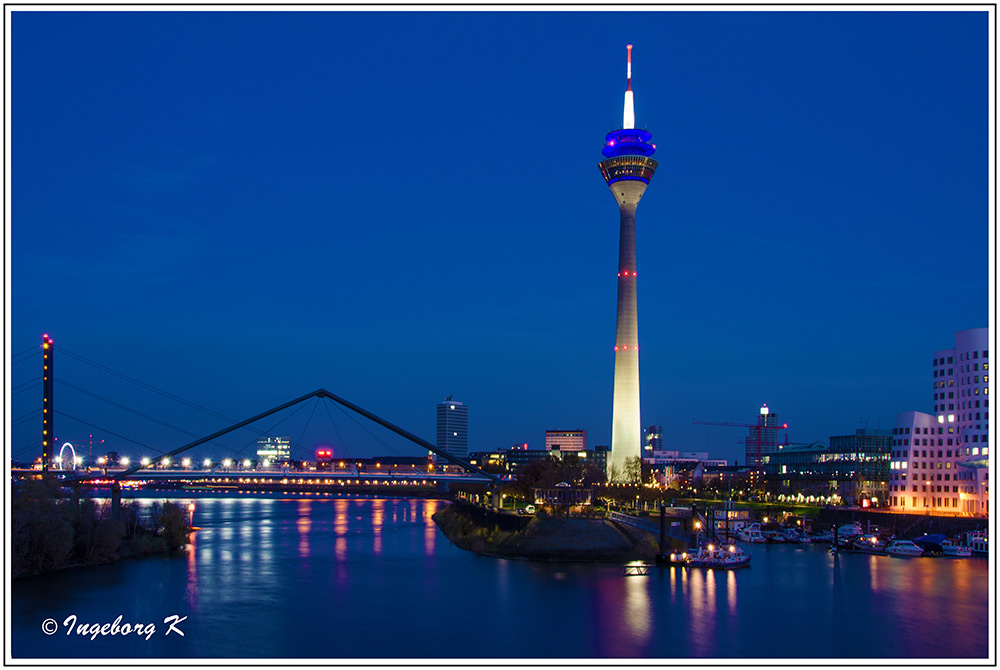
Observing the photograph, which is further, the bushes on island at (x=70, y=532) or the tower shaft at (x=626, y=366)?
the tower shaft at (x=626, y=366)

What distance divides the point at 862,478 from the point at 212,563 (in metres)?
60.5

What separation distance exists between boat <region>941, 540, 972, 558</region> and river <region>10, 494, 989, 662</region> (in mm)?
956

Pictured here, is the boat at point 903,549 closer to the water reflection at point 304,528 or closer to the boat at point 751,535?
the boat at point 751,535

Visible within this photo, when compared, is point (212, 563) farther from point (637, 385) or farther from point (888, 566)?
point (637, 385)

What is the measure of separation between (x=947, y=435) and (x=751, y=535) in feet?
58.2

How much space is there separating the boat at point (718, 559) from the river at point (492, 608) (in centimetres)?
75

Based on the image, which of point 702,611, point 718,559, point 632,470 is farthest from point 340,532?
point 632,470

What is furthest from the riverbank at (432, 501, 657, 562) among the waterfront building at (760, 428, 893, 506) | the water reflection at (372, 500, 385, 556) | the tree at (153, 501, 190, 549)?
the waterfront building at (760, 428, 893, 506)

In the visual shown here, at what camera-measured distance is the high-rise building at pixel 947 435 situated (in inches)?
2350

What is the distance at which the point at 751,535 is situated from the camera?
55.2 m

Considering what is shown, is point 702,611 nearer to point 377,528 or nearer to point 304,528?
point 377,528

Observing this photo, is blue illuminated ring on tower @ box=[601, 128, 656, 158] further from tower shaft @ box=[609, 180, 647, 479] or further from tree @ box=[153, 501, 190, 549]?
tree @ box=[153, 501, 190, 549]

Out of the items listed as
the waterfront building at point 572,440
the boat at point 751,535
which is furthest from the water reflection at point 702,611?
the waterfront building at point 572,440

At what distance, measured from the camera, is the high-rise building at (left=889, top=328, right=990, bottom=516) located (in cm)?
5969
